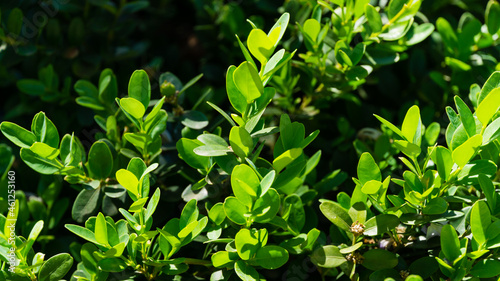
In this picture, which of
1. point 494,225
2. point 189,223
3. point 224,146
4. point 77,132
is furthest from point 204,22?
point 494,225

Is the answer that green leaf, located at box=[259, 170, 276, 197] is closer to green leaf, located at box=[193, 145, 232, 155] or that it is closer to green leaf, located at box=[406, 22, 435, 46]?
green leaf, located at box=[193, 145, 232, 155]

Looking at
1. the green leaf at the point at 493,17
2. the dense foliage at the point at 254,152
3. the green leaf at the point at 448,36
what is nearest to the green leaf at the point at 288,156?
the dense foliage at the point at 254,152

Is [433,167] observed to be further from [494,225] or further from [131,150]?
[131,150]

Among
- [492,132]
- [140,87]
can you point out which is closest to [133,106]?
[140,87]

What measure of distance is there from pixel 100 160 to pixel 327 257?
0.59 m

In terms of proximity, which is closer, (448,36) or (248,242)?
(248,242)

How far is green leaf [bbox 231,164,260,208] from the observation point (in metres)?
0.98

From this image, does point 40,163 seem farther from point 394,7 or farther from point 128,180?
point 394,7

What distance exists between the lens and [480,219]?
1.00 metres

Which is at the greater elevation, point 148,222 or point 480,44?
point 480,44

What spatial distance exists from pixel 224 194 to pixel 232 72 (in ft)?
1.08

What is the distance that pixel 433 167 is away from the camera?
1300 millimetres

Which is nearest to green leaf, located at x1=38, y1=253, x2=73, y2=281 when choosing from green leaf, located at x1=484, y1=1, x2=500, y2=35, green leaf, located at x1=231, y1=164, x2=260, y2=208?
green leaf, located at x1=231, y1=164, x2=260, y2=208

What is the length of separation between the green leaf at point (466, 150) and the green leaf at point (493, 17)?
0.69 metres
